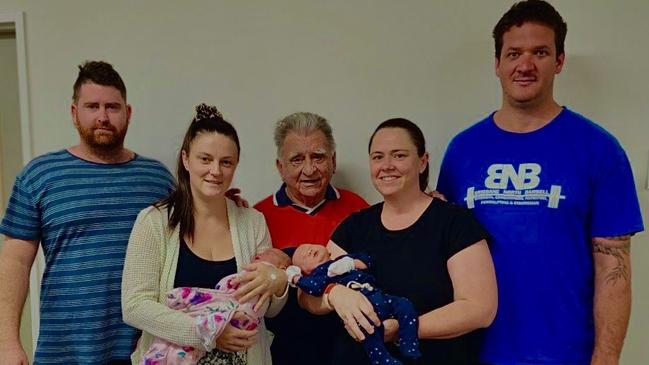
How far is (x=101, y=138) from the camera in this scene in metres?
1.64

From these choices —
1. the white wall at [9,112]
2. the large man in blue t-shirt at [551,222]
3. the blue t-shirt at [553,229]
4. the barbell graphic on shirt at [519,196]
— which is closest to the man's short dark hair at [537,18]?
the large man in blue t-shirt at [551,222]

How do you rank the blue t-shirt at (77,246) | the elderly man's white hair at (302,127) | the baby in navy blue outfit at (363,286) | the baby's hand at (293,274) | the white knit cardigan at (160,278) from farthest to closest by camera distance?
the elderly man's white hair at (302,127)
the blue t-shirt at (77,246)
the baby's hand at (293,274)
the white knit cardigan at (160,278)
the baby in navy blue outfit at (363,286)

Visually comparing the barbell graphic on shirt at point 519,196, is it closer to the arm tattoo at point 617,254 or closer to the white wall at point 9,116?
the arm tattoo at point 617,254

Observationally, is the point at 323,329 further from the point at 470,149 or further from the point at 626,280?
the point at 626,280

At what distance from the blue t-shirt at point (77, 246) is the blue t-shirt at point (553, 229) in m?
1.12

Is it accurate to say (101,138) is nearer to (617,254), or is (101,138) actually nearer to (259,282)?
(259,282)

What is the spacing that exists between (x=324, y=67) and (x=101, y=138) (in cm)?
87

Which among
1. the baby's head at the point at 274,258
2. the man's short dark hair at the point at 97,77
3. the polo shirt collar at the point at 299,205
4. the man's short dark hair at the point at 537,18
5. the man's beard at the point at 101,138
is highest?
the man's short dark hair at the point at 537,18

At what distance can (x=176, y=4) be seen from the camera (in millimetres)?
2096

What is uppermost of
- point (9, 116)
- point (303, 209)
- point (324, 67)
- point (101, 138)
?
point (324, 67)

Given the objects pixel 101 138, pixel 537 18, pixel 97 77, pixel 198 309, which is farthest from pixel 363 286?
pixel 97 77

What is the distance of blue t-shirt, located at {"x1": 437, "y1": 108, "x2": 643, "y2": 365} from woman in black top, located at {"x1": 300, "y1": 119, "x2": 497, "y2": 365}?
0.44ft

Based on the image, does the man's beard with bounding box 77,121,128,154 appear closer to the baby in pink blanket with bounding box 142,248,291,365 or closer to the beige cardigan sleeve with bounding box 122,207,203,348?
the beige cardigan sleeve with bounding box 122,207,203,348

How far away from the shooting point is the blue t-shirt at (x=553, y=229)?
136cm
